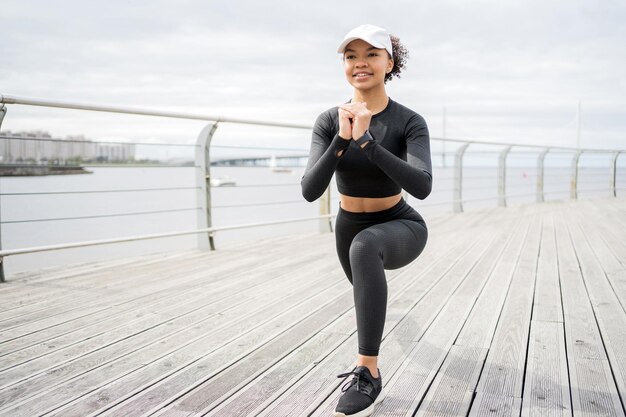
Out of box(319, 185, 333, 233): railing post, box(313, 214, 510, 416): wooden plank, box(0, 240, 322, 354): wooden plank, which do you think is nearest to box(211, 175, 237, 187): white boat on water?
box(0, 240, 322, 354): wooden plank

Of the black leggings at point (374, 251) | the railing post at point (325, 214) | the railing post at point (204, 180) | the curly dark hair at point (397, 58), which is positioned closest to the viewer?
the black leggings at point (374, 251)

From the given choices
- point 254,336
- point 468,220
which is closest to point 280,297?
point 254,336

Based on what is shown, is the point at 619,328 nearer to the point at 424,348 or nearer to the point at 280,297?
the point at 424,348

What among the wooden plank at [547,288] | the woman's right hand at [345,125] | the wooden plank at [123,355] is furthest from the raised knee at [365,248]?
the wooden plank at [547,288]

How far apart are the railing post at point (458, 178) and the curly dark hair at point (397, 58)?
6479 millimetres

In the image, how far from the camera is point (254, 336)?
2260 millimetres

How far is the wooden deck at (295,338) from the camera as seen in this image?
5.34 ft

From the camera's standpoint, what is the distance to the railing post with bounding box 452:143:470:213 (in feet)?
27.1

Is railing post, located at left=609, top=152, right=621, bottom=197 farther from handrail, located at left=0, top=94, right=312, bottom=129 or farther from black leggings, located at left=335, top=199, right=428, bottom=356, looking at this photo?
black leggings, located at left=335, top=199, right=428, bottom=356

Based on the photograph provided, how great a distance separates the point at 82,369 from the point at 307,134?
13.1 feet

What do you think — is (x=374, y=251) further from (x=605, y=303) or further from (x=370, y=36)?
(x=605, y=303)

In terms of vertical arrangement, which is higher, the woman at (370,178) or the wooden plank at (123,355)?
the woman at (370,178)

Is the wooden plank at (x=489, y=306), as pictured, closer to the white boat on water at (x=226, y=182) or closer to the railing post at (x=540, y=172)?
the white boat on water at (x=226, y=182)

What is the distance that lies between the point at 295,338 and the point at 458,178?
6.70 metres
